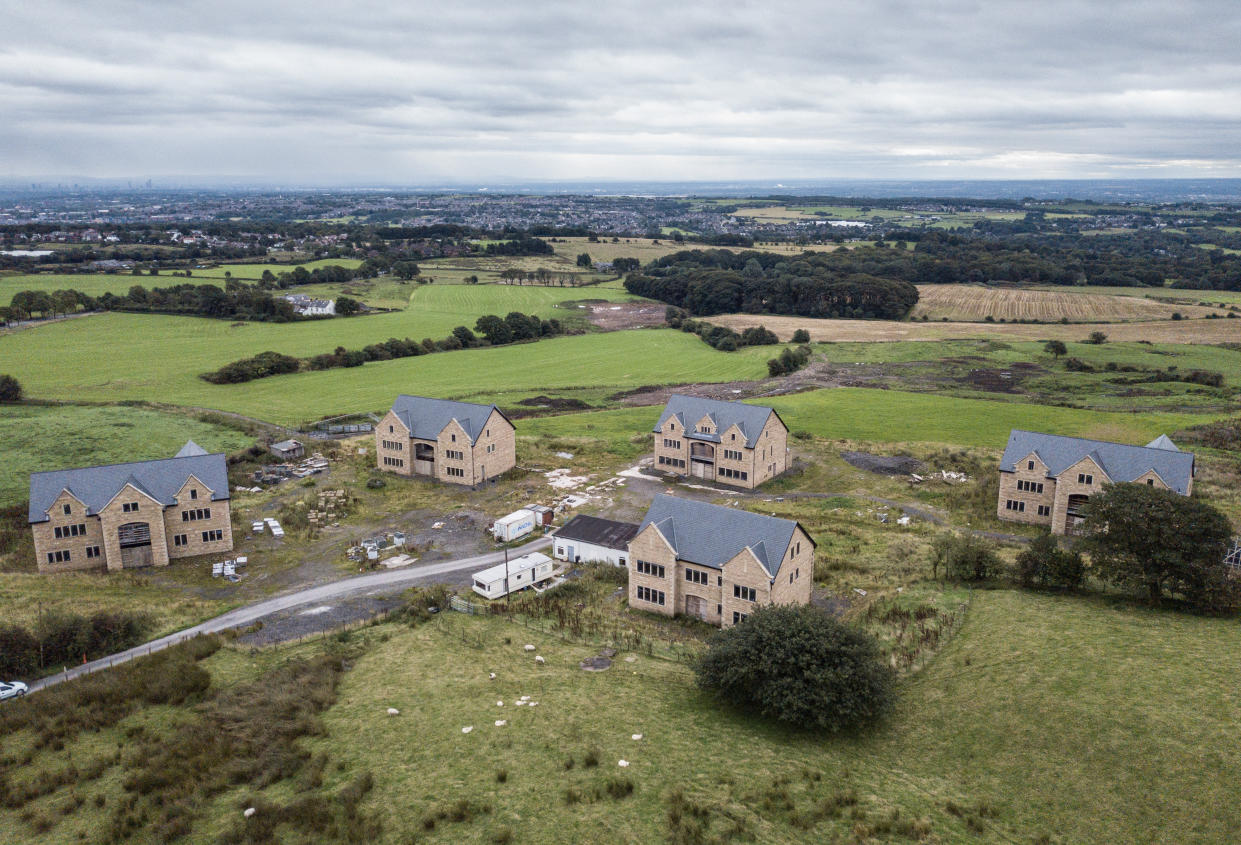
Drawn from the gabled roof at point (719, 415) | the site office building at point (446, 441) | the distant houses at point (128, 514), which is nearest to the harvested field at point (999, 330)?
the gabled roof at point (719, 415)

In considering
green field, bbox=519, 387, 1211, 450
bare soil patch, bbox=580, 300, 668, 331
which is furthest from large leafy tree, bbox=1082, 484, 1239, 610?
bare soil patch, bbox=580, 300, 668, 331

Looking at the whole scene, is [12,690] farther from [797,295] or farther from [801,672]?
[797,295]

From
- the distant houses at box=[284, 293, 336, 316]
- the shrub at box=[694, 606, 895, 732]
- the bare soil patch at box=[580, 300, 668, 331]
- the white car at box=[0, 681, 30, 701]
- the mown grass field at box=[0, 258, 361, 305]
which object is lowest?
the white car at box=[0, 681, 30, 701]

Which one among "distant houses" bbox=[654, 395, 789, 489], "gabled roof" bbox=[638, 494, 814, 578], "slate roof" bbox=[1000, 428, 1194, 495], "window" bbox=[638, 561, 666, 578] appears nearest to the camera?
"gabled roof" bbox=[638, 494, 814, 578]

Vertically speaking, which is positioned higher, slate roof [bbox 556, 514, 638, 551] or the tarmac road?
slate roof [bbox 556, 514, 638, 551]

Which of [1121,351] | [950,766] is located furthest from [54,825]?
[1121,351]

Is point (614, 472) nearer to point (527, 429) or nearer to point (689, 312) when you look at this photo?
point (527, 429)

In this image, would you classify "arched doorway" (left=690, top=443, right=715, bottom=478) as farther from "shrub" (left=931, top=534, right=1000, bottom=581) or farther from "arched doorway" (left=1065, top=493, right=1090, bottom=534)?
"arched doorway" (left=1065, top=493, right=1090, bottom=534)
